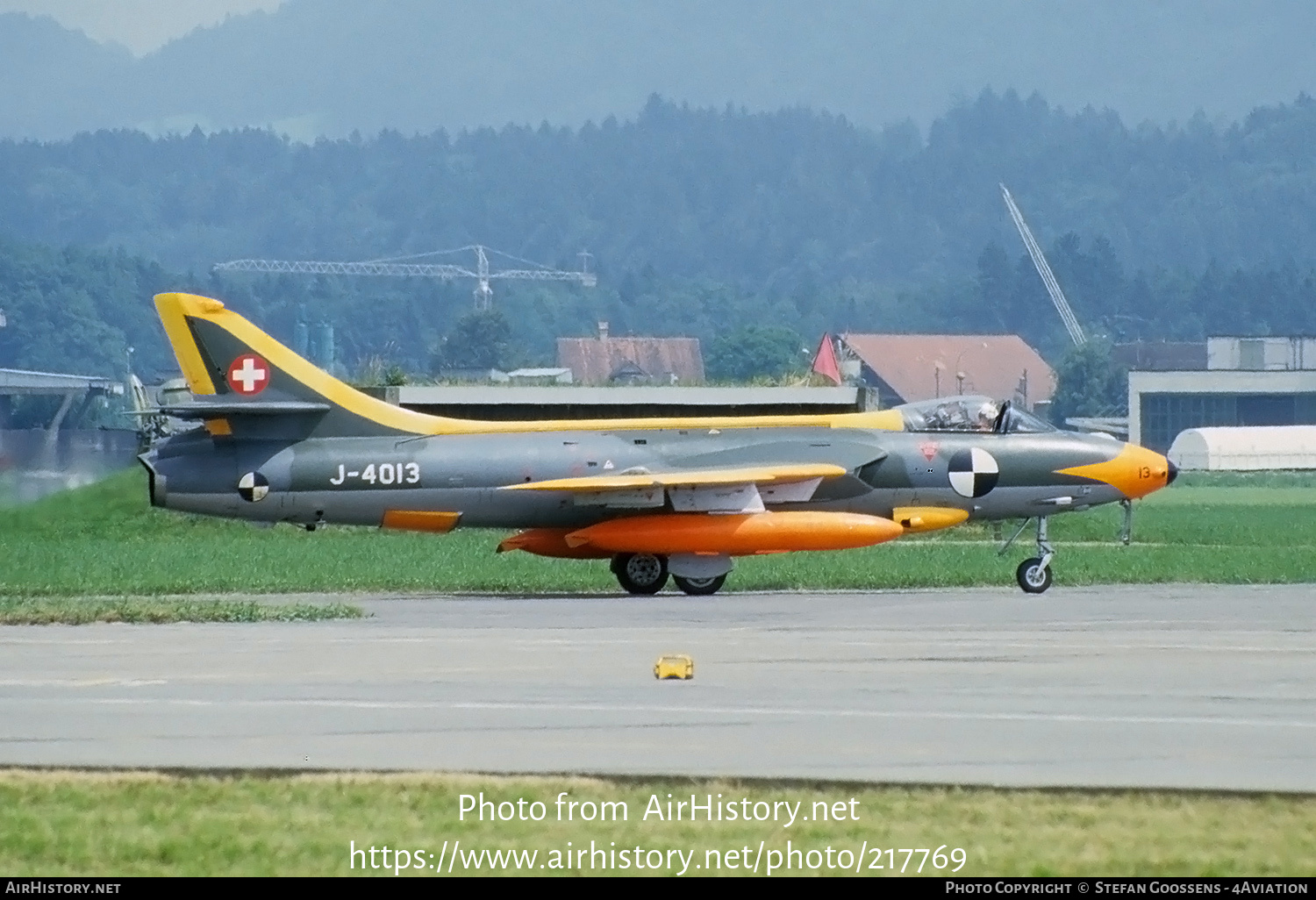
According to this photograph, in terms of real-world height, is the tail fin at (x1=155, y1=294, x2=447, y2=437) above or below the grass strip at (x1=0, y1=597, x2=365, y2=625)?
above

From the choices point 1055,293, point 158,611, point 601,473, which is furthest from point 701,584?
point 1055,293

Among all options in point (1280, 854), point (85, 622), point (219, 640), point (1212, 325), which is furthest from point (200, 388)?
point (1212, 325)

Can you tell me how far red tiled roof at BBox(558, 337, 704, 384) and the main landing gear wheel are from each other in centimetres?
7372

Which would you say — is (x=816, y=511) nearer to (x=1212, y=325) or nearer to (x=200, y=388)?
(x=200, y=388)

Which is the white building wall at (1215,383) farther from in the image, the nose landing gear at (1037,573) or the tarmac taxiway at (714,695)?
the tarmac taxiway at (714,695)

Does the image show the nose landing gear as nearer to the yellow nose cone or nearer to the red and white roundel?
the yellow nose cone

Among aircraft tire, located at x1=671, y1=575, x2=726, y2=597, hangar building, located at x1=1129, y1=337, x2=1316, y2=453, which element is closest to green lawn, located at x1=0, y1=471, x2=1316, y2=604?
aircraft tire, located at x1=671, y1=575, x2=726, y2=597

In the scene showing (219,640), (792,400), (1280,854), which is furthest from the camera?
(792,400)

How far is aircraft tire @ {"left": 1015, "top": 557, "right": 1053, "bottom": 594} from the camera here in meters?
22.6

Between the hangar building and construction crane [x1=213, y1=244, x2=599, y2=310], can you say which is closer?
the hangar building

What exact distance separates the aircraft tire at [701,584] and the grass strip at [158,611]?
4396 mm
